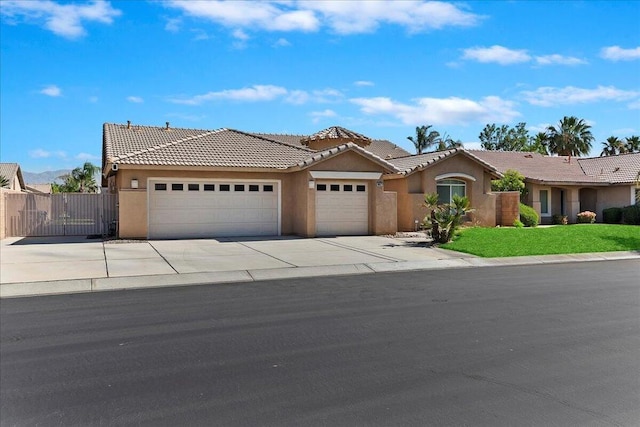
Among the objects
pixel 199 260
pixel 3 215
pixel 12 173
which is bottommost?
pixel 199 260

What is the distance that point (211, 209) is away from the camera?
70.6 ft

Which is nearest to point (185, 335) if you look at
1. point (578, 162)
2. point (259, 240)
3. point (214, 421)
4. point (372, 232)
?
point (214, 421)

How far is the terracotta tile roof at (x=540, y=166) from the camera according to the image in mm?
33531

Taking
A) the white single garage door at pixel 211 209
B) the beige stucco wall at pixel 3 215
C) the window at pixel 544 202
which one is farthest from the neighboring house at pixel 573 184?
the beige stucco wall at pixel 3 215

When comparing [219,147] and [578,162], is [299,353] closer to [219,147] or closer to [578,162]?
[219,147]

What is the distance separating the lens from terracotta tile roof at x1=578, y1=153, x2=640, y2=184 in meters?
33.6

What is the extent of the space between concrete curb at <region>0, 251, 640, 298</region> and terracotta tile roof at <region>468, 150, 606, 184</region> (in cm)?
1723

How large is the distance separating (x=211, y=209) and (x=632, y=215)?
25.0 meters

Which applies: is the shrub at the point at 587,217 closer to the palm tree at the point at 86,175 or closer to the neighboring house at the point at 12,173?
the neighboring house at the point at 12,173

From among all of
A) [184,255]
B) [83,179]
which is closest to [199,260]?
[184,255]

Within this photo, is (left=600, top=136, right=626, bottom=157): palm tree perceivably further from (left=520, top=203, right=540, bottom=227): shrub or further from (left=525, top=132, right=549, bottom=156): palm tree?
(left=520, top=203, right=540, bottom=227): shrub

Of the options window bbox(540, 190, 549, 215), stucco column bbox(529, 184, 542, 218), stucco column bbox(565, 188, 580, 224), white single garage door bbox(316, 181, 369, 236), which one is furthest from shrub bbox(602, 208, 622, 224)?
white single garage door bbox(316, 181, 369, 236)

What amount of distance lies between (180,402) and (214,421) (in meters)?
0.53

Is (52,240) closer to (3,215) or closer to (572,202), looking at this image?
(3,215)
